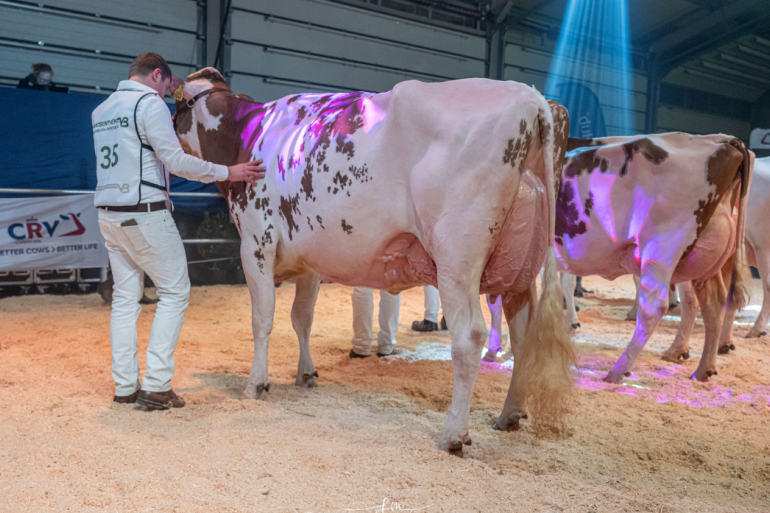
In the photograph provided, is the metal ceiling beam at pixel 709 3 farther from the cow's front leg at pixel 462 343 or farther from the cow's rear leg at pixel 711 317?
the cow's front leg at pixel 462 343

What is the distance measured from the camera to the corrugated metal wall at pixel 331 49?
32.9 ft

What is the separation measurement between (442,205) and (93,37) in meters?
8.73

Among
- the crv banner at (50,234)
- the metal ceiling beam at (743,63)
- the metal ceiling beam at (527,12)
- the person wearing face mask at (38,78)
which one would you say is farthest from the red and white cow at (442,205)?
the metal ceiling beam at (743,63)

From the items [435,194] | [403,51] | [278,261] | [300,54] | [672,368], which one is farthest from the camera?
[403,51]

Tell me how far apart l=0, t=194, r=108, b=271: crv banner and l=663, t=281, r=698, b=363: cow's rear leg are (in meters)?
6.46

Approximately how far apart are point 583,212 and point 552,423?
200cm

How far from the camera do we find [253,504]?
6.33 feet

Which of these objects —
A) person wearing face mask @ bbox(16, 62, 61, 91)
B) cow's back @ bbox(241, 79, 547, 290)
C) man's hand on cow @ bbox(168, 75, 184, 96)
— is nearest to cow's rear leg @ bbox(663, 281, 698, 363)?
cow's back @ bbox(241, 79, 547, 290)

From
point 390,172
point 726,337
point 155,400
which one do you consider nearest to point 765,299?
point 726,337

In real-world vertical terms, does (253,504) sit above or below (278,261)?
below

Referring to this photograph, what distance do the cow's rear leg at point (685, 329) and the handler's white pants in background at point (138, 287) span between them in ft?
13.6

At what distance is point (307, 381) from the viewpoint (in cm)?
362

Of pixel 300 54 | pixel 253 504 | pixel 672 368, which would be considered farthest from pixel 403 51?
pixel 253 504

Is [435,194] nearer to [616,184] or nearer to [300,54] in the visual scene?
[616,184]
